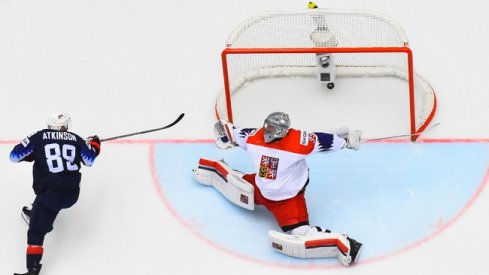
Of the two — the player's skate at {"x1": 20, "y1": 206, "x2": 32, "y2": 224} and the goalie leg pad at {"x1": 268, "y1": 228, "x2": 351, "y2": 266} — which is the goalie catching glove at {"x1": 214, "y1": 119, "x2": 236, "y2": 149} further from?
the player's skate at {"x1": 20, "y1": 206, "x2": 32, "y2": 224}

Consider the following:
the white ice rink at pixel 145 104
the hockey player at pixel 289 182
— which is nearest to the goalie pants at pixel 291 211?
the hockey player at pixel 289 182

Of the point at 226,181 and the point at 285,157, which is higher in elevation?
the point at 285,157

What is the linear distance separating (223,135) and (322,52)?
32.9 inches

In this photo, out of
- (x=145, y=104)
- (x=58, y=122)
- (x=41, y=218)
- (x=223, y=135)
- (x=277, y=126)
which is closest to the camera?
(x=277, y=126)

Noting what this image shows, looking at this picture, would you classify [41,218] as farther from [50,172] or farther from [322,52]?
[322,52]

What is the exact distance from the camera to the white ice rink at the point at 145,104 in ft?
20.7

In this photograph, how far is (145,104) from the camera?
292 inches

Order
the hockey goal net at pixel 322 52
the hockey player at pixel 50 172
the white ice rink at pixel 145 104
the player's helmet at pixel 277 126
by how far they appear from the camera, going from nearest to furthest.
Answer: the player's helmet at pixel 277 126 < the hockey player at pixel 50 172 < the white ice rink at pixel 145 104 < the hockey goal net at pixel 322 52

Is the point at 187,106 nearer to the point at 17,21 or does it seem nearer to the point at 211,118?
the point at 211,118

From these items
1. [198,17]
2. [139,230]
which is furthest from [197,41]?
[139,230]

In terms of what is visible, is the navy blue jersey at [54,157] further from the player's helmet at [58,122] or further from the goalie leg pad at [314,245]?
the goalie leg pad at [314,245]

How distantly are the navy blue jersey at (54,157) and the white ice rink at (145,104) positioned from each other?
1.42 feet

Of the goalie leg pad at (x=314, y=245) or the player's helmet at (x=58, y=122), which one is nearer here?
the goalie leg pad at (x=314, y=245)

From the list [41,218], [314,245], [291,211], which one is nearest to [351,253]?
[314,245]
